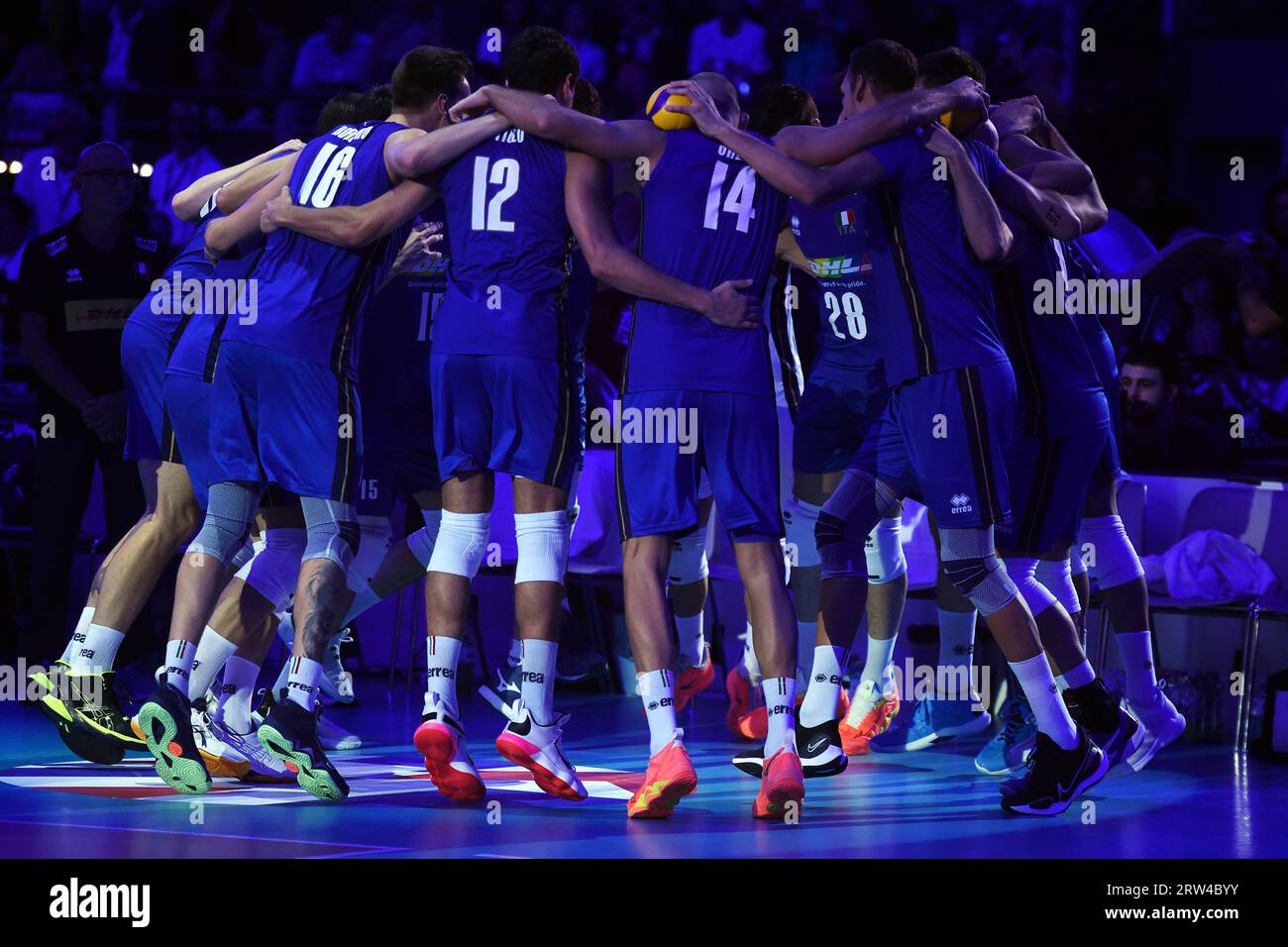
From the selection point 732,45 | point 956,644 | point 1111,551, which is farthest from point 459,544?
point 732,45

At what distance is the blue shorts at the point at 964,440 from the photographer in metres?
5.71

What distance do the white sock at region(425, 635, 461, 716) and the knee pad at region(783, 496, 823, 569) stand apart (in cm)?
194

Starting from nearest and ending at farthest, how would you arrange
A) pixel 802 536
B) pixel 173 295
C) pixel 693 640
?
pixel 173 295 → pixel 802 536 → pixel 693 640

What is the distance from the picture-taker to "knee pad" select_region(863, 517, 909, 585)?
7.03 m

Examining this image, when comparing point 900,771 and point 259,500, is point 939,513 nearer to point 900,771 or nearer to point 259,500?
point 900,771

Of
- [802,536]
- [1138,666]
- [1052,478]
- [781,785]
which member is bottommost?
[781,785]

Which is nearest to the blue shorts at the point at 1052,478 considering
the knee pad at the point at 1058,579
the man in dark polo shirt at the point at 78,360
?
the knee pad at the point at 1058,579

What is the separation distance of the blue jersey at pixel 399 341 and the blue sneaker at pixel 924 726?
89.9 inches

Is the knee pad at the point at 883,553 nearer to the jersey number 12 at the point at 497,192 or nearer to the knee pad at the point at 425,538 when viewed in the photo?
the knee pad at the point at 425,538

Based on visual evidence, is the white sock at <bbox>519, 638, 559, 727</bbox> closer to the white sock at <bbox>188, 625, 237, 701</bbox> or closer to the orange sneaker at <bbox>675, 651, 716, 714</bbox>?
the white sock at <bbox>188, 625, 237, 701</bbox>

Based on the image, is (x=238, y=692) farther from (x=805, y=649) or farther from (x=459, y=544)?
(x=805, y=649)

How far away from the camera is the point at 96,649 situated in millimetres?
6266

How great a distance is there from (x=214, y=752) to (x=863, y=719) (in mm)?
2495
